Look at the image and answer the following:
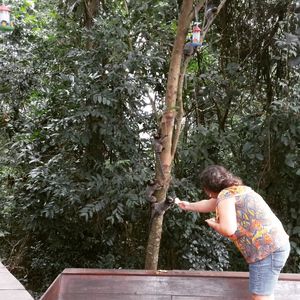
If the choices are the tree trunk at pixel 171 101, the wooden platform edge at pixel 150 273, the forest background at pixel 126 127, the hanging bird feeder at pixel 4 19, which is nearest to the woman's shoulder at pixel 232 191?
Answer: the tree trunk at pixel 171 101

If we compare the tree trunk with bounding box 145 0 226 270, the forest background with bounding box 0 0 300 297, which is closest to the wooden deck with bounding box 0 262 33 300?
the forest background with bounding box 0 0 300 297

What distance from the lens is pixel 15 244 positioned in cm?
432

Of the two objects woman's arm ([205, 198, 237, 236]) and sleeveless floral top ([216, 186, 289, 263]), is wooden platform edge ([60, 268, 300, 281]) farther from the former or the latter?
woman's arm ([205, 198, 237, 236])

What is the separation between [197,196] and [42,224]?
4.33 feet

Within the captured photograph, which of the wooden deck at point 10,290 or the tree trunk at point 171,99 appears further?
the tree trunk at point 171,99

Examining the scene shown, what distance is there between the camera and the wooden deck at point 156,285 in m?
2.56

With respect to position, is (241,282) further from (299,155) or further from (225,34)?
(225,34)

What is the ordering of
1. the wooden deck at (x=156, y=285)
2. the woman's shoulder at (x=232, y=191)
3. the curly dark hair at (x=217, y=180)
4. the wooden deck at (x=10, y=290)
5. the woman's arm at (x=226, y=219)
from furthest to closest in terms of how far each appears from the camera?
the wooden deck at (x=156, y=285) → the wooden deck at (x=10, y=290) → the curly dark hair at (x=217, y=180) → the woman's shoulder at (x=232, y=191) → the woman's arm at (x=226, y=219)

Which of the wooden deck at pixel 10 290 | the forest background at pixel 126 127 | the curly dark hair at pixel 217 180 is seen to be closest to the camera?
the curly dark hair at pixel 217 180

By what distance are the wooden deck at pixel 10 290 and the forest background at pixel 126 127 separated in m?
0.68

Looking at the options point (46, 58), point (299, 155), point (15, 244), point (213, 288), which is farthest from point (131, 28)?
point (15, 244)

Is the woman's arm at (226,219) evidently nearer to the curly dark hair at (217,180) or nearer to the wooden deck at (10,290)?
the curly dark hair at (217,180)

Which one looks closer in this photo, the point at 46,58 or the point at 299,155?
the point at 299,155

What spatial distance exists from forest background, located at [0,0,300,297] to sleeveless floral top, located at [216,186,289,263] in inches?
43.8
